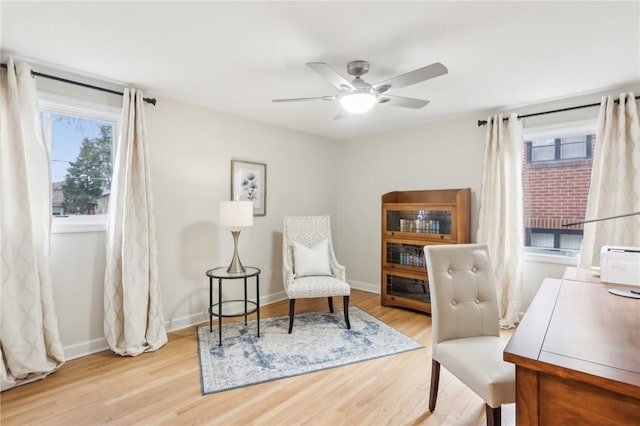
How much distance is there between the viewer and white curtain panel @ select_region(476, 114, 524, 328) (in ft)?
10.8

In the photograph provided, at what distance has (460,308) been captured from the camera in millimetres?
1899

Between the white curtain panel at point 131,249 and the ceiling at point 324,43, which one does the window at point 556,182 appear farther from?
the white curtain panel at point 131,249

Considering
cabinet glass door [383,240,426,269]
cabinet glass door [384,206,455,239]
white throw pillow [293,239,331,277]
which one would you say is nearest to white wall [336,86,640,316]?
cabinet glass door [384,206,455,239]

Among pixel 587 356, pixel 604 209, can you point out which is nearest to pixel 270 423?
pixel 587 356

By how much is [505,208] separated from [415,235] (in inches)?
38.3

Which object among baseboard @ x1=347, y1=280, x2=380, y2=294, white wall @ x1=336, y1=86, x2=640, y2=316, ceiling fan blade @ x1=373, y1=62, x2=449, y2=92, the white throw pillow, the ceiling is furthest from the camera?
baseboard @ x1=347, y1=280, x2=380, y2=294

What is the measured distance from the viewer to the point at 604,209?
2855 mm

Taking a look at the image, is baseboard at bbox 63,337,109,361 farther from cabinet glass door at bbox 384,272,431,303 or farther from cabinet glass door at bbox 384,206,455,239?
cabinet glass door at bbox 384,206,455,239

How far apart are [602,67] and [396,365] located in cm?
280

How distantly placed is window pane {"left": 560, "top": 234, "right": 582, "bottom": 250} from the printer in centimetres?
143

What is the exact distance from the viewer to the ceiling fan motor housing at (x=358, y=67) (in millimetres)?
2270

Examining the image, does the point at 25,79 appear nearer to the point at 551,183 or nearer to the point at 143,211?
the point at 143,211

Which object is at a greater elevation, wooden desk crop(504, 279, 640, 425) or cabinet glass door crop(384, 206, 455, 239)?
cabinet glass door crop(384, 206, 455, 239)

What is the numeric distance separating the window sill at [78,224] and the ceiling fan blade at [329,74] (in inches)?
89.2
